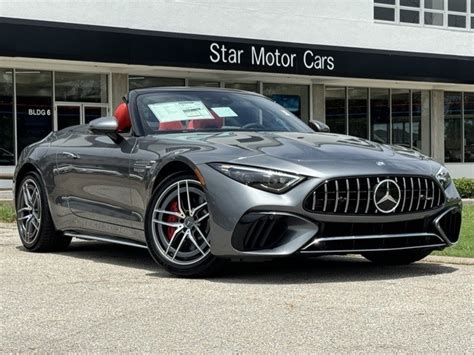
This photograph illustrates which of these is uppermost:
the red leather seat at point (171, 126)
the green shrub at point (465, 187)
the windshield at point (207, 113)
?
the windshield at point (207, 113)

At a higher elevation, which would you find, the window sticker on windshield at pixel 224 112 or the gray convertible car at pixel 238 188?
the window sticker on windshield at pixel 224 112

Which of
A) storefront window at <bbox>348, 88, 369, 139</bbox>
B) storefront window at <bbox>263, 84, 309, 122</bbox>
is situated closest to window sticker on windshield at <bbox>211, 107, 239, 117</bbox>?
storefront window at <bbox>263, 84, 309, 122</bbox>

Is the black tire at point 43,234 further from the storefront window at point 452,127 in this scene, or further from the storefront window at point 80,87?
the storefront window at point 452,127

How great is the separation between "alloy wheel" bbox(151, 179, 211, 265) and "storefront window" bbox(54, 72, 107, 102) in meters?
18.4

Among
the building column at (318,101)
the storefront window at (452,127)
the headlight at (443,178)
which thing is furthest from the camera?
the storefront window at (452,127)

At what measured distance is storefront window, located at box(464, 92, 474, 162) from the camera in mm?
34219

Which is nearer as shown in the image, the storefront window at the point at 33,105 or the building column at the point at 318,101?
the storefront window at the point at 33,105

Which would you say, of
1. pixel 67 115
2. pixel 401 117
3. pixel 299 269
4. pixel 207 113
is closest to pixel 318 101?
pixel 401 117

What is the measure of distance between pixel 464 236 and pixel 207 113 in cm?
404

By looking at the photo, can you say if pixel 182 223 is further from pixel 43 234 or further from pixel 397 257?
pixel 43 234

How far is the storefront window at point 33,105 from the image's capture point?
2339cm

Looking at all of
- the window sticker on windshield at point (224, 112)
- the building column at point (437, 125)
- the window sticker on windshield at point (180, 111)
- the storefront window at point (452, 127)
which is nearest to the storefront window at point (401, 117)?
the building column at point (437, 125)

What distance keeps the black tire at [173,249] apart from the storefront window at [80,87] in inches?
721

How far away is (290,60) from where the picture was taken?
2648cm
